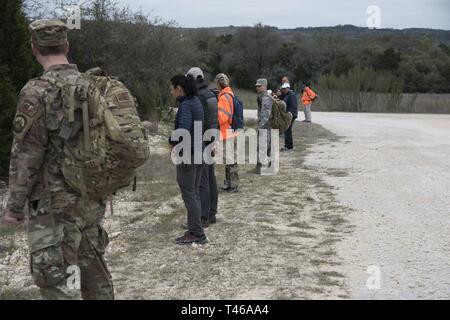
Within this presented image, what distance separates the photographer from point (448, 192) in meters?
9.27

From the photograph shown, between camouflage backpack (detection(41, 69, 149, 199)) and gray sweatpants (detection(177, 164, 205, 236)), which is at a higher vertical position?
camouflage backpack (detection(41, 69, 149, 199))

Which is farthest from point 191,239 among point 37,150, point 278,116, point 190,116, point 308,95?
point 308,95

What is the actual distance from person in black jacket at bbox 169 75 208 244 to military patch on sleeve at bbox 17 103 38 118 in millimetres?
2787

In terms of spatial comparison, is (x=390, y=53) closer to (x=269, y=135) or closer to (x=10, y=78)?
(x=269, y=135)

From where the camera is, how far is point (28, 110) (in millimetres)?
3354

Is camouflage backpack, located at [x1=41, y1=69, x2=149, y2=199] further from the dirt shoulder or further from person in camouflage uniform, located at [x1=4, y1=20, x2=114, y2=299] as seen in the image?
the dirt shoulder

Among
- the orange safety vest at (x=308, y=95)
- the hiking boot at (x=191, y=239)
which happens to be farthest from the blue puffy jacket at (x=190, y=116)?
the orange safety vest at (x=308, y=95)

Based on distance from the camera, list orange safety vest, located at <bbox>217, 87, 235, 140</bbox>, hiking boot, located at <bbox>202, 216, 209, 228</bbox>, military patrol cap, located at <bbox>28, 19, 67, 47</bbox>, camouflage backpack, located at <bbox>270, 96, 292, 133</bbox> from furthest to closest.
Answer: camouflage backpack, located at <bbox>270, 96, 292, 133</bbox> → orange safety vest, located at <bbox>217, 87, 235, 140</bbox> → hiking boot, located at <bbox>202, 216, 209, 228</bbox> → military patrol cap, located at <bbox>28, 19, 67, 47</bbox>

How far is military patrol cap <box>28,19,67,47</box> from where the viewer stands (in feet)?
11.4

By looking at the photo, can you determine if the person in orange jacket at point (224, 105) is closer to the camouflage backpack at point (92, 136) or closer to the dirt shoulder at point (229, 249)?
the dirt shoulder at point (229, 249)

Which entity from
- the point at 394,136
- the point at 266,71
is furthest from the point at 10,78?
the point at 266,71

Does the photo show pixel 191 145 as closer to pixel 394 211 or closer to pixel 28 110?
pixel 28 110

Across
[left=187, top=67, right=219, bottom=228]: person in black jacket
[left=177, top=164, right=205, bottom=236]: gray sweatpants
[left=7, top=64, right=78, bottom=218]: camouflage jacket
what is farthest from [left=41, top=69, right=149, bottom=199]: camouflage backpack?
[left=187, top=67, right=219, bottom=228]: person in black jacket

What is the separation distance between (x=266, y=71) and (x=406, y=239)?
175ft
